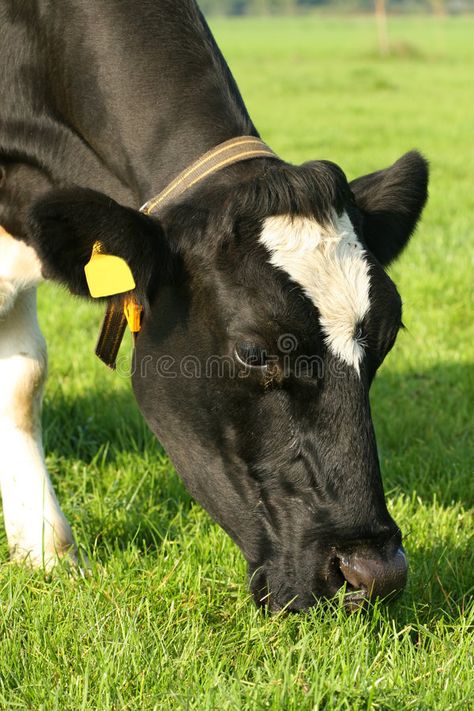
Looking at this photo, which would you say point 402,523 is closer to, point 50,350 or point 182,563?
point 182,563

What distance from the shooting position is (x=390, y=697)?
2664 millimetres

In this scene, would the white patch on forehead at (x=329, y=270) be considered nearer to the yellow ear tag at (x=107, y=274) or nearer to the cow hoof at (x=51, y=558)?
the yellow ear tag at (x=107, y=274)

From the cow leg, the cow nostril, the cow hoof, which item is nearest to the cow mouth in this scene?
the cow nostril

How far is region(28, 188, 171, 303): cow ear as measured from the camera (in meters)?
2.83

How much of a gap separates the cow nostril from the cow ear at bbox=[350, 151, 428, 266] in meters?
1.13

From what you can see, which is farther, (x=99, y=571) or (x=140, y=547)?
(x=140, y=547)

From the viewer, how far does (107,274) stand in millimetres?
2957

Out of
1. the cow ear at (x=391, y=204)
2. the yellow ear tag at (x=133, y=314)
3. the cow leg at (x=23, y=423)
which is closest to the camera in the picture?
the yellow ear tag at (x=133, y=314)

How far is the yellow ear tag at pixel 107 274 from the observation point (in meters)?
2.95

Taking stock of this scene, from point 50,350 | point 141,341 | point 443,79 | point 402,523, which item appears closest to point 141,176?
point 141,341

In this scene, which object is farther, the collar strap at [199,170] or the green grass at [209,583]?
the collar strap at [199,170]

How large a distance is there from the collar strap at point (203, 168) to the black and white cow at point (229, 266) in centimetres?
3

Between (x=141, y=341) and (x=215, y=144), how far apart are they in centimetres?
69

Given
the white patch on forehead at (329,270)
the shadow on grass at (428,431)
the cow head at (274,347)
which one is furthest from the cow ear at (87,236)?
the shadow on grass at (428,431)
